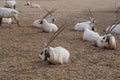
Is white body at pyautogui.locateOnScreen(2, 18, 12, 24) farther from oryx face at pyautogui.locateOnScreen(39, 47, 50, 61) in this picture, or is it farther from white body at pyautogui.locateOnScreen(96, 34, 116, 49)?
oryx face at pyautogui.locateOnScreen(39, 47, 50, 61)

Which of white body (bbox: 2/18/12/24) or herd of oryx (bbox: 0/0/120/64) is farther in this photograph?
white body (bbox: 2/18/12/24)

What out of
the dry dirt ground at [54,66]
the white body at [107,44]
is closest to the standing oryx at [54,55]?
the dry dirt ground at [54,66]

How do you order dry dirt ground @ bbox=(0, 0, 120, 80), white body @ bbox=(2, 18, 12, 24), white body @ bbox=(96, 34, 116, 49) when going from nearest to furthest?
dry dirt ground @ bbox=(0, 0, 120, 80)
white body @ bbox=(96, 34, 116, 49)
white body @ bbox=(2, 18, 12, 24)

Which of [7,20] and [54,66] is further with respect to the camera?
[7,20]

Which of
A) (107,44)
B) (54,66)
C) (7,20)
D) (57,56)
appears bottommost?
(54,66)

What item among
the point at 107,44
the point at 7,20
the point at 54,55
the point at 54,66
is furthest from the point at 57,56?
the point at 7,20

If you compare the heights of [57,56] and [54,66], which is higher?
[57,56]

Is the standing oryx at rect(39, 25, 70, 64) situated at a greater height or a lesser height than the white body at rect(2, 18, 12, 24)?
lesser

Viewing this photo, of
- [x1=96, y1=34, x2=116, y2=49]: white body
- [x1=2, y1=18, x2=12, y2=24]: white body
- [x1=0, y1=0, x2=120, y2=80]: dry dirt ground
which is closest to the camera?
[x1=0, y1=0, x2=120, y2=80]: dry dirt ground

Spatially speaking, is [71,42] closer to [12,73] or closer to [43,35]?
[43,35]

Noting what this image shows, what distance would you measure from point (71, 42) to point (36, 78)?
3.48 meters

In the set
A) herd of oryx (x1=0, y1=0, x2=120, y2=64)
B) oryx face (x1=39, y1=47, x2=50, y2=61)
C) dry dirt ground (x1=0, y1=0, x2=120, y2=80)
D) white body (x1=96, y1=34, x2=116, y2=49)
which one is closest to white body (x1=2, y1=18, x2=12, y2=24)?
herd of oryx (x1=0, y1=0, x2=120, y2=64)

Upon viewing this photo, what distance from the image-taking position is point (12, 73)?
609 cm

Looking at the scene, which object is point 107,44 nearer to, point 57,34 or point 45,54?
point 57,34
